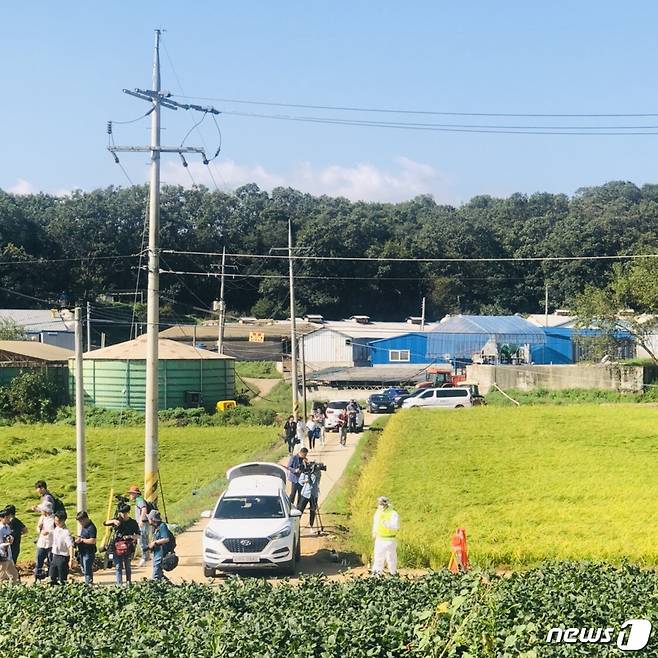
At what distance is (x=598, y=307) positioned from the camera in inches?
2532

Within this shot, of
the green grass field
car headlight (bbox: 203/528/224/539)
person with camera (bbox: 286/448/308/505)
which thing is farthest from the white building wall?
car headlight (bbox: 203/528/224/539)

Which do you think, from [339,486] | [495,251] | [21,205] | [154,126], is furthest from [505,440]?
[21,205]

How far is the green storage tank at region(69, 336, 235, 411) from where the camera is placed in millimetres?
56688

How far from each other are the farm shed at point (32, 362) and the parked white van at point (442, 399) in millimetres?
19811

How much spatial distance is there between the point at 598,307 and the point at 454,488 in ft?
124

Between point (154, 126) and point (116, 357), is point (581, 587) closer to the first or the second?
point (154, 126)

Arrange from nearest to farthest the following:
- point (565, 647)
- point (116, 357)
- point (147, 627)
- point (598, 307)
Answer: point (565, 647) < point (147, 627) < point (116, 357) < point (598, 307)

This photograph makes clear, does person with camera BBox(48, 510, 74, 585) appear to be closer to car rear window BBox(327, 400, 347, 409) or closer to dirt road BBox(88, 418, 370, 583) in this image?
dirt road BBox(88, 418, 370, 583)

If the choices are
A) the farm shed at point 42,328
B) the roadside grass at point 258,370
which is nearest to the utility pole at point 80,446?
the roadside grass at point 258,370

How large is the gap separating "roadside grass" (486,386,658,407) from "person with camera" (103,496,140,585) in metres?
43.4

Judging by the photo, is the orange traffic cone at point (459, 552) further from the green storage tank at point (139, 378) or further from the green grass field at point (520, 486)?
the green storage tank at point (139, 378)

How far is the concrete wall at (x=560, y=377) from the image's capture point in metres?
62.9
